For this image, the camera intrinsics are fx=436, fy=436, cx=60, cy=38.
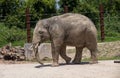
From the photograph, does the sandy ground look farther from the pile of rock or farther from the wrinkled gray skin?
the pile of rock

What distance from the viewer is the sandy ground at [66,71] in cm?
948

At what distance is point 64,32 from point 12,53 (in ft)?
16.1

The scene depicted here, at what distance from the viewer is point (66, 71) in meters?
9.73

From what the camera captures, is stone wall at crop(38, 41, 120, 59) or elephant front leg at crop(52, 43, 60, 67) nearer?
elephant front leg at crop(52, 43, 60, 67)

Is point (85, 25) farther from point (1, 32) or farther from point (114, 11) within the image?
point (114, 11)

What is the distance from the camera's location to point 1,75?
32.8 feet

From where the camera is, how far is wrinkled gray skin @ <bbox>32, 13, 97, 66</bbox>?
10.4 metres

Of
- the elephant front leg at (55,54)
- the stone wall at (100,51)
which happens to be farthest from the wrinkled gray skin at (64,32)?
the stone wall at (100,51)

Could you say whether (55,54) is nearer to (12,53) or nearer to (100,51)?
(12,53)

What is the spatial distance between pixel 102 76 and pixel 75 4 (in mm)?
14189

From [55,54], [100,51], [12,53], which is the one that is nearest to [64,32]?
[55,54]

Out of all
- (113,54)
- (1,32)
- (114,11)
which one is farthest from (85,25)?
(114,11)

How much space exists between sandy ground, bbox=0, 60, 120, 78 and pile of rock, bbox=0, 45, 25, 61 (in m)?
4.32

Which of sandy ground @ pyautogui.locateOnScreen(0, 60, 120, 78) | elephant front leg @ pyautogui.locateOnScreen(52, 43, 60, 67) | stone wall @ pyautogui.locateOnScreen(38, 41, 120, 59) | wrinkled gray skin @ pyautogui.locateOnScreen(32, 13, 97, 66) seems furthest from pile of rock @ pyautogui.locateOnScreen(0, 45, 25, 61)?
elephant front leg @ pyautogui.locateOnScreen(52, 43, 60, 67)
